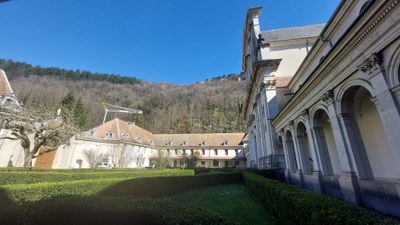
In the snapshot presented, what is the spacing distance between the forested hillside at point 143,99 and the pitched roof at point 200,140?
51.0 feet

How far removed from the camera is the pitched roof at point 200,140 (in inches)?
1884

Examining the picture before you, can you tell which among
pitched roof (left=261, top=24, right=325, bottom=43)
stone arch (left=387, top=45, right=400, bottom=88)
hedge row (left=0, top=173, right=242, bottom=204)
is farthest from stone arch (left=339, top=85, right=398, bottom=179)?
pitched roof (left=261, top=24, right=325, bottom=43)

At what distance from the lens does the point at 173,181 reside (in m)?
13.6

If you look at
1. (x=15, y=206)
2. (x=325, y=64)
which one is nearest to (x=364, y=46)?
(x=325, y=64)

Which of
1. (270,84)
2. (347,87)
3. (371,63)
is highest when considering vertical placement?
(270,84)

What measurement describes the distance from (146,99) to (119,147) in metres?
52.7

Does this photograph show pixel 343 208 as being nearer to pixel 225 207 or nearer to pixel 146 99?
pixel 225 207

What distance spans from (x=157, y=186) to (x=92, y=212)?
8279mm

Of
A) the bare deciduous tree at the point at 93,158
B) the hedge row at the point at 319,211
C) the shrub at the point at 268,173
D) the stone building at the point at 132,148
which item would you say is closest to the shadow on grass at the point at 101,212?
the hedge row at the point at 319,211

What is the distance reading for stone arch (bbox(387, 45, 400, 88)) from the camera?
15.3ft

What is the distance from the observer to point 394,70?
187 inches

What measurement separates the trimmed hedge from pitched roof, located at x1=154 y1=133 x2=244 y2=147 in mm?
31826

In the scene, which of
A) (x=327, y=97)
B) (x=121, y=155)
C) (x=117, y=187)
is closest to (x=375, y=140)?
(x=327, y=97)

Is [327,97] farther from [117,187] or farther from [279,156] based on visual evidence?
[117,187]
